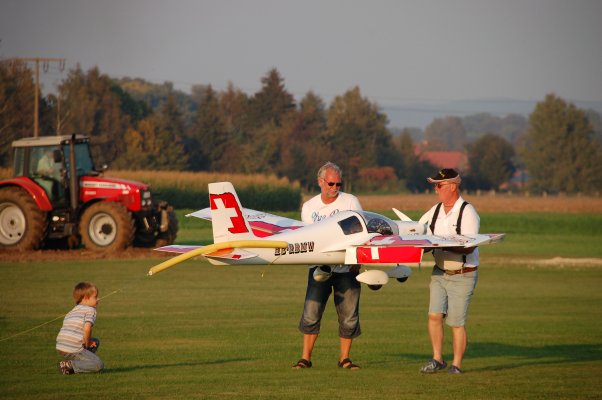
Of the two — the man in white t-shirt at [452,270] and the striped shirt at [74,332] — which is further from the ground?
the man in white t-shirt at [452,270]

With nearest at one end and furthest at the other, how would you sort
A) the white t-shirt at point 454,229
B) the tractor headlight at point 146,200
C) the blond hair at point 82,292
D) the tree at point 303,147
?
the white t-shirt at point 454,229, the blond hair at point 82,292, the tractor headlight at point 146,200, the tree at point 303,147

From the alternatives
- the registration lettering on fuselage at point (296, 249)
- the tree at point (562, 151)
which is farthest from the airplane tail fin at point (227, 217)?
the tree at point (562, 151)

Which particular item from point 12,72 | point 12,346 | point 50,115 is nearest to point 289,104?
point 50,115

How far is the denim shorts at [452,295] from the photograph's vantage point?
34.9 feet

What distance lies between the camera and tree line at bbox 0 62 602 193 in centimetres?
8375

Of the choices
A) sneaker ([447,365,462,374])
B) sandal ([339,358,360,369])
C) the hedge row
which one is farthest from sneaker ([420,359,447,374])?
the hedge row

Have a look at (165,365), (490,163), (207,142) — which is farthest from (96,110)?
(165,365)

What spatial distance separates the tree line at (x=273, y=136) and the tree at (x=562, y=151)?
12cm

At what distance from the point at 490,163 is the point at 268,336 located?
402 ft

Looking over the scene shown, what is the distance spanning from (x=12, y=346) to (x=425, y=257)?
20.2 meters

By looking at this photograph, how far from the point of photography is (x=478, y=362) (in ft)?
39.7

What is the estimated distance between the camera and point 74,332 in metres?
10.7

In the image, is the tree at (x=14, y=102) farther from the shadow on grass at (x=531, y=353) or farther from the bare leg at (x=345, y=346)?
the bare leg at (x=345, y=346)

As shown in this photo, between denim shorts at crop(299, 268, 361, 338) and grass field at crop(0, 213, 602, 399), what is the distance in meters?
0.47
